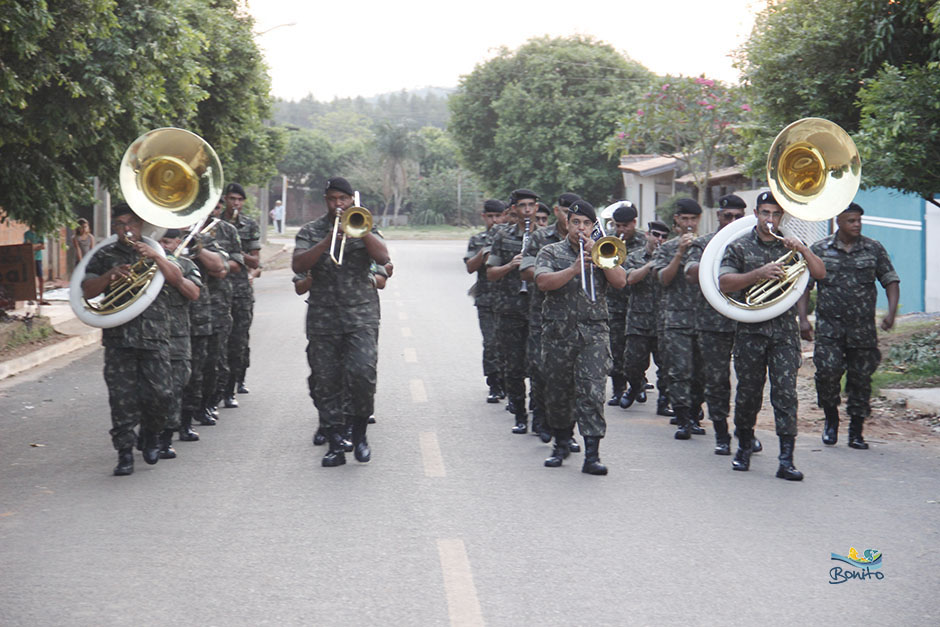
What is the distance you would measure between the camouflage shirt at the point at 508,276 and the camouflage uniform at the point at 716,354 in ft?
5.50

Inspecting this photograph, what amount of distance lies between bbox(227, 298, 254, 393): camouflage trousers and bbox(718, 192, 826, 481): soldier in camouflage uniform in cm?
446

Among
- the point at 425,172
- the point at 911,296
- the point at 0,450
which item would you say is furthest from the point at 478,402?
the point at 425,172

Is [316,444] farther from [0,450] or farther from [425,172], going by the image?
[425,172]

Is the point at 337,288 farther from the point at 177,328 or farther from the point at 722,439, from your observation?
the point at 722,439

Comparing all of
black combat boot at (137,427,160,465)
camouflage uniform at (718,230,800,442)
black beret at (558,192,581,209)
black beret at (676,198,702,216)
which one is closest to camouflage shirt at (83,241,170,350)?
black combat boot at (137,427,160,465)

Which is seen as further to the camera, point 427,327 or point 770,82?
point 427,327

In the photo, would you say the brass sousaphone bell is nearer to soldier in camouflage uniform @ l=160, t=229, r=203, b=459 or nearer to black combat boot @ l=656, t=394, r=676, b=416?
soldier in camouflage uniform @ l=160, t=229, r=203, b=459

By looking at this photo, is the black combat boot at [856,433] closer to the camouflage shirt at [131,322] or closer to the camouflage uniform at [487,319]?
the camouflage uniform at [487,319]

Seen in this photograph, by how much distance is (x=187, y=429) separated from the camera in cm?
891

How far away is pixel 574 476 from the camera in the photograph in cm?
754

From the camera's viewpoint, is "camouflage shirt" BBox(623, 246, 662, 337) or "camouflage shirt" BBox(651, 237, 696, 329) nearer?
"camouflage shirt" BBox(651, 237, 696, 329)

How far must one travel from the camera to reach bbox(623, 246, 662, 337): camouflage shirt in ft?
33.5

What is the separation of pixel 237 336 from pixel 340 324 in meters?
2.70

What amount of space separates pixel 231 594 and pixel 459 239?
5755 cm
